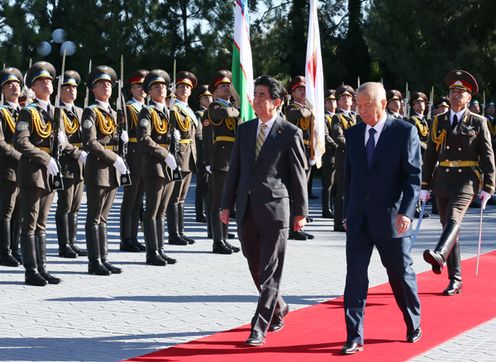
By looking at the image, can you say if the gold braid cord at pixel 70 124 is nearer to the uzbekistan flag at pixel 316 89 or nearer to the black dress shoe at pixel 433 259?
the uzbekistan flag at pixel 316 89

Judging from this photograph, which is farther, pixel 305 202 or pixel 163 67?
pixel 163 67

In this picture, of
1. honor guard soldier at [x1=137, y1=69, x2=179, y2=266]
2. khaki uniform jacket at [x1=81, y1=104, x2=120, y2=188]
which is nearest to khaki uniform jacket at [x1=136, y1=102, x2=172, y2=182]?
honor guard soldier at [x1=137, y1=69, x2=179, y2=266]

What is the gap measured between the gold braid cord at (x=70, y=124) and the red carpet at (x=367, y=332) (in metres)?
3.66

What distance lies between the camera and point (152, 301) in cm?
910

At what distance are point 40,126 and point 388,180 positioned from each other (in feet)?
12.6

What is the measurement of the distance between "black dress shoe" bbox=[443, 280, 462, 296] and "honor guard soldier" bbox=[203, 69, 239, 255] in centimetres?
343

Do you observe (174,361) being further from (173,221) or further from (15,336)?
(173,221)

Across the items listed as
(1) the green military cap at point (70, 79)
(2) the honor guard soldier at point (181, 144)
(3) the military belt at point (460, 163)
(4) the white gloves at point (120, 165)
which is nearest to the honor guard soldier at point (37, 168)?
(4) the white gloves at point (120, 165)

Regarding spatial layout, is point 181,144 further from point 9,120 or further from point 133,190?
point 9,120

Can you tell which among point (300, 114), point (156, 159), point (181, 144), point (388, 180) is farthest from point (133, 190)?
point (388, 180)

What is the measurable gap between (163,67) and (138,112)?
16441 millimetres

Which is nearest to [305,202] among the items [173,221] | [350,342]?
[350,342]

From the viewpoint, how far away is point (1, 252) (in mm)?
11195

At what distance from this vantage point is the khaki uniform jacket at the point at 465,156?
9.51 m
